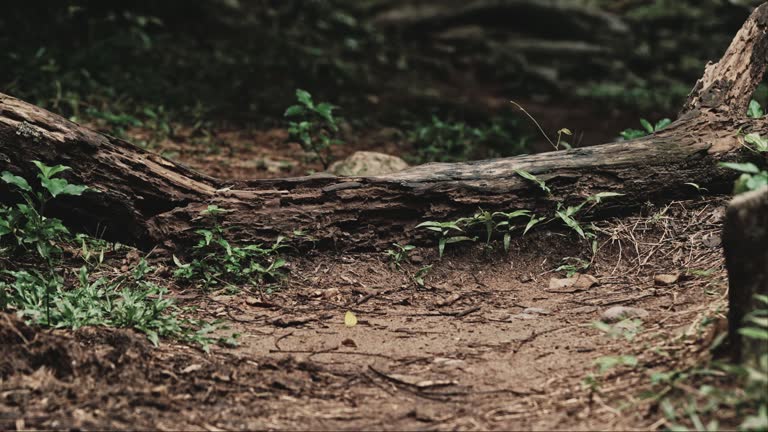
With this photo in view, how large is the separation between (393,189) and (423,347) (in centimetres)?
115

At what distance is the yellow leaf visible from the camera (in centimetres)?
347

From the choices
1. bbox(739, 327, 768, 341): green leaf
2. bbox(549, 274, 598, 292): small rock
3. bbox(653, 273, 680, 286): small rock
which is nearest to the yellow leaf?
bbox(549, 274, 598, 292): small rock

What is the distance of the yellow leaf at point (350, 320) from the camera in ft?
11.4

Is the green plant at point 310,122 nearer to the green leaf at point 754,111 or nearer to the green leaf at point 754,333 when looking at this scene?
the green leaf at point 754,111

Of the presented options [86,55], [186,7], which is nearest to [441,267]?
[86,55]

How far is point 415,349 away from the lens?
3.16m

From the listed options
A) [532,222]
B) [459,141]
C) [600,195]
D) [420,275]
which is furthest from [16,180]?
[459,141]

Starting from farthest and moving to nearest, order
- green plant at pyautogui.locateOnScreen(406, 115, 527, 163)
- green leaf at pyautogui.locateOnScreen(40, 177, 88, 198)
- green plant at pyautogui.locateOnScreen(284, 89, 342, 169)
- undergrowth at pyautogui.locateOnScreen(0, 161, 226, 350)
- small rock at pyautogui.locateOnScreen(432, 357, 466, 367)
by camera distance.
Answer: green plant at pyautogui.locateOnScreen(406, 115, 527, 163), green plant at pyautogui.locateOnScreen(284, 89, 342, 169), green leaf at pyautogui.locateOnScreen(40, 177, 88, 198), undergrowth at pyautogui.locateOnScreen(0, 161, 226, 350), small rock at pyautogui.locateOnScreen(432, 357, 466, 367)

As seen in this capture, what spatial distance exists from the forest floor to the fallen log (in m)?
0.15

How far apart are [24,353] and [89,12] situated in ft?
21.6

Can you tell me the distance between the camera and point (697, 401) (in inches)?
90.8

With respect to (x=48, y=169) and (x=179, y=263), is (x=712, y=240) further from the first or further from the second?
(x=48, y=169)

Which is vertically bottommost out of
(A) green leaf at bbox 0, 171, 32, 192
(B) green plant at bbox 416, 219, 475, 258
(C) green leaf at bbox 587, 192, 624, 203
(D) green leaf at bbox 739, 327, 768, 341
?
(D) green leaf at bbox 739, 327, 768, 341

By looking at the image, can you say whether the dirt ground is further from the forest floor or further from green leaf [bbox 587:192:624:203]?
green leaf [bbox 587:192:624:203]
